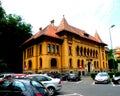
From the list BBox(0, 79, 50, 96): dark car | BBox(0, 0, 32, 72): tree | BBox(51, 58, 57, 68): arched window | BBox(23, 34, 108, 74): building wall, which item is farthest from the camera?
BBox(0, 0, 32, 72): tree

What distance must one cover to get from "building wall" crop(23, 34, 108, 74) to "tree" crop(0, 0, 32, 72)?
11.4 ft

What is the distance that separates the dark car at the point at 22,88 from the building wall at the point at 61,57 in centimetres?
3934

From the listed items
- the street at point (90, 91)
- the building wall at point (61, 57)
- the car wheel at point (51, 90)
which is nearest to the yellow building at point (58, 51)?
the building wall at point (61, 57)

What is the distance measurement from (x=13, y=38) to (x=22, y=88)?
54.8 meters

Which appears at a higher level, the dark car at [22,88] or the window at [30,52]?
the window at [30,52]

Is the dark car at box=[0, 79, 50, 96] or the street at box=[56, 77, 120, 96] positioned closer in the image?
the dark car at box=[0, 79, 50, 96]

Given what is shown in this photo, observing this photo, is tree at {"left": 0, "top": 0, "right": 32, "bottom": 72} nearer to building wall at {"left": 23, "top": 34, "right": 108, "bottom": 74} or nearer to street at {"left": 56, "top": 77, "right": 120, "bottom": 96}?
building wall at {"left": 23, "top": 34, "right": 108, "bottom": 74}

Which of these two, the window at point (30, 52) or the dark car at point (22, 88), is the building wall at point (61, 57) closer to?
the window at point (30, 52)

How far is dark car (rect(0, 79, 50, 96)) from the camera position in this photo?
28.6ft

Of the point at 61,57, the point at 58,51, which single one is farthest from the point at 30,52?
the point at 61,57

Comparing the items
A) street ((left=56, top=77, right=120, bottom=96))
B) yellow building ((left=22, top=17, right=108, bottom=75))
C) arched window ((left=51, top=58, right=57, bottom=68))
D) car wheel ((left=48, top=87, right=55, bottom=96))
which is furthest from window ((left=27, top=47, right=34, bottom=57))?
car wheel ((left=48, top=87, right=55, bottom=96))

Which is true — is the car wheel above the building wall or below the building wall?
below

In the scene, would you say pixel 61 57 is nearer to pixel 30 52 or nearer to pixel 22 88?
pixel 30 52

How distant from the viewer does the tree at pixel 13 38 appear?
199 ft
